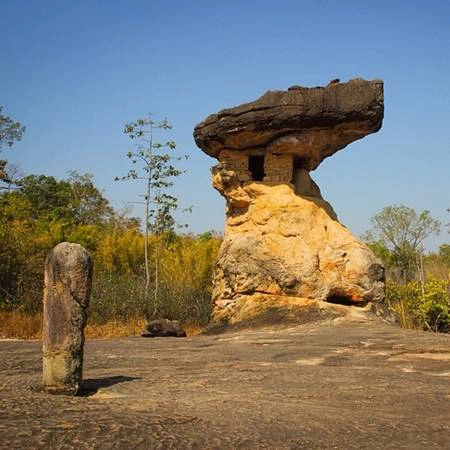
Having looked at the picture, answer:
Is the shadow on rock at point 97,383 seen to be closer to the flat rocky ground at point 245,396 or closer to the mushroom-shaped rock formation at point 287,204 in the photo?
the flat rocky ground at point 245,396

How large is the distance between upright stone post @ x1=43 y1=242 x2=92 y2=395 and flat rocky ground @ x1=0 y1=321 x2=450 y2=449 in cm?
27

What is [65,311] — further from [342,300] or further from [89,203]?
[89,203]

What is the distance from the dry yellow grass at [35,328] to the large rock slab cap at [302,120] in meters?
4.12

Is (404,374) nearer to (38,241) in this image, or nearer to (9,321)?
(9,321)

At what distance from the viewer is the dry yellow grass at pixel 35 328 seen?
1180 centimetres

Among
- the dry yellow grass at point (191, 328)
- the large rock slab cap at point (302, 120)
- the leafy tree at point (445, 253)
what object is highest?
the large rock slab cap at point (302, 120)

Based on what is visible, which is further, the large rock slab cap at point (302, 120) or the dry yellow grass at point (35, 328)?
the dry yellow grass at point (35, 328)

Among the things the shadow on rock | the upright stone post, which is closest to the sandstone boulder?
the shadow on rock

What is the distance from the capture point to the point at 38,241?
51.7 ft

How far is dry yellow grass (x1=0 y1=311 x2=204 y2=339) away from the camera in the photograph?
38.7 feet

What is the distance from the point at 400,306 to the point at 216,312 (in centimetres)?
376

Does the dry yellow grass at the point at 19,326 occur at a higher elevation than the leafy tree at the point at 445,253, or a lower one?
lower

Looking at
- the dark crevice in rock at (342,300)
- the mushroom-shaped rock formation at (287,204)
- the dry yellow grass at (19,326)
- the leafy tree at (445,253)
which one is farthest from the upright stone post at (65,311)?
the leafy tree at (445,253)

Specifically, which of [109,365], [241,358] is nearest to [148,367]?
[109,365]
